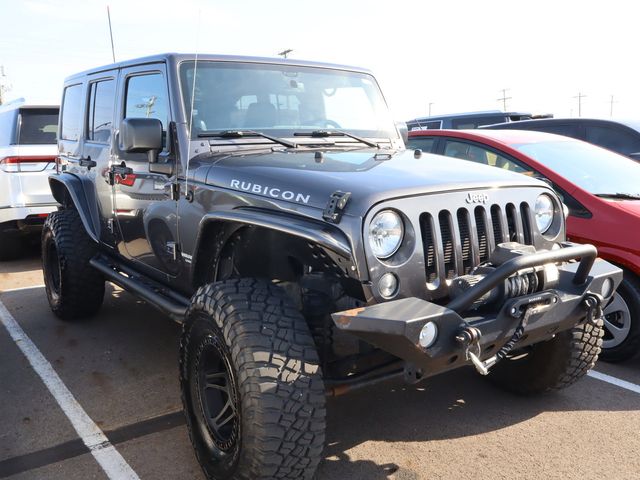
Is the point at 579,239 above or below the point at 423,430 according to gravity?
above

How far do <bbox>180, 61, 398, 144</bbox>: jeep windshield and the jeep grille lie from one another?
3.98 feet

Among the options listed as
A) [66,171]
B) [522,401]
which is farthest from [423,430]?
[66,171]

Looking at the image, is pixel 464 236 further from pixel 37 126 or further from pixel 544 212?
pixel 37 126

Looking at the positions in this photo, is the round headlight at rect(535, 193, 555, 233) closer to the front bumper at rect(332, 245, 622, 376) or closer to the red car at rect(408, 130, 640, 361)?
the front bumper at rect(332, 245, 622, 376)

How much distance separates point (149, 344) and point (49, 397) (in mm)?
977

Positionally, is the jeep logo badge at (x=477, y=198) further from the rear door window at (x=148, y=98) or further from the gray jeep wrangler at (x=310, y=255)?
the rear door window at (x=148, y=98)

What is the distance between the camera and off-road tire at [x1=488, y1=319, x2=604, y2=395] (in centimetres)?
326

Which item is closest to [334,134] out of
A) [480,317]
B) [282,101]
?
[282,101]

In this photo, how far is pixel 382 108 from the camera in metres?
4.16

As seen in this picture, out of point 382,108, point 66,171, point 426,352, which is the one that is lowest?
point 426,352

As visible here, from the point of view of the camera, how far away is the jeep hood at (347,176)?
251 cm

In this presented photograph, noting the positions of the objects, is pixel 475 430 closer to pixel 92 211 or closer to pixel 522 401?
pixel 522 401

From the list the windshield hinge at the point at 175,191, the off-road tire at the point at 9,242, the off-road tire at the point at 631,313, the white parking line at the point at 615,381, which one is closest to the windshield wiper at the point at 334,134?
the windshield hinge at the point at 175,191

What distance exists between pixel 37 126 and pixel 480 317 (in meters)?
6.47
